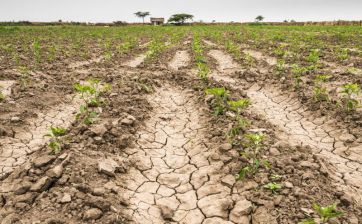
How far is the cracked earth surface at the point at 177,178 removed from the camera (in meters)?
2.82

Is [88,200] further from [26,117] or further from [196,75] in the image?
[196,75]

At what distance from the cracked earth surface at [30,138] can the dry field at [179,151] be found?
18 millimetres

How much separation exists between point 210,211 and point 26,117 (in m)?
3.48

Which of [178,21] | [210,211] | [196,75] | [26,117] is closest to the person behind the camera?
[210,211]

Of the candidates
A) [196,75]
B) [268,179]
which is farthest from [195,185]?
[196,75]

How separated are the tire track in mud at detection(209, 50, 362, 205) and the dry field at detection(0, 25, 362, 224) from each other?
0.07 feet

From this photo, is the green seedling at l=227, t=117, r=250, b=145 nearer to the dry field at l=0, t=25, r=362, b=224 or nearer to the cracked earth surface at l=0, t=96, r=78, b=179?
the dry field at l=0, t=25, r=362, b=224

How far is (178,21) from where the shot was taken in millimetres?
63906

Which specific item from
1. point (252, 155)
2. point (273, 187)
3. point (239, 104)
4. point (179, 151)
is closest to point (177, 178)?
point (179, 151)

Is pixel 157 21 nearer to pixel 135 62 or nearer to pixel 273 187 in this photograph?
pixel 135 62

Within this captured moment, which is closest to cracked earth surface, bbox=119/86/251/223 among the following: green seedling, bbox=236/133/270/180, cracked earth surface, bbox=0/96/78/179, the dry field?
the dry field

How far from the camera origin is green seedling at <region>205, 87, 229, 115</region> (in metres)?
4.78

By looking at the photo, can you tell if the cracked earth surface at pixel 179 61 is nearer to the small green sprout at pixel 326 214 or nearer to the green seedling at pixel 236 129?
the green seedling at pixel 236 129

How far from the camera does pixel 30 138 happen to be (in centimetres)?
420
